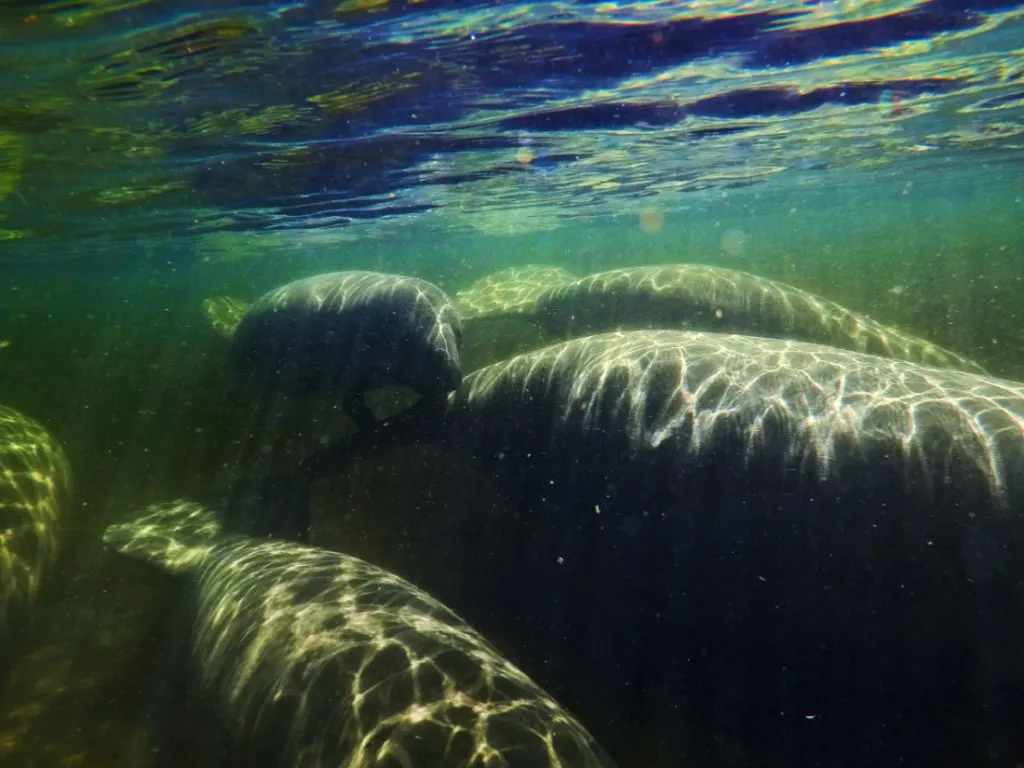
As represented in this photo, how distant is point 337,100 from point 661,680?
8.79 metres

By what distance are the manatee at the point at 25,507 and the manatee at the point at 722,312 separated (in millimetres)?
7059

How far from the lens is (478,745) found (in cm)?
239

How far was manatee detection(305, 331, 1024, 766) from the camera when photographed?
3498 mm

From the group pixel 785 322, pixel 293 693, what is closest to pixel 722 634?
pixel 293 693

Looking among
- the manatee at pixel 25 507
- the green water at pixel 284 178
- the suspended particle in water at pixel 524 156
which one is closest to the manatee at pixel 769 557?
the green water at pixel 284 178

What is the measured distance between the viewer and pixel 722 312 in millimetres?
8320

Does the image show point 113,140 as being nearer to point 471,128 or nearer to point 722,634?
point 471,128

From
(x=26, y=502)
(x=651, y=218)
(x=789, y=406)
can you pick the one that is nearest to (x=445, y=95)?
(x=789, y=406)

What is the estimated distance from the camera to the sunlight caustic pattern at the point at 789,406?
370cm

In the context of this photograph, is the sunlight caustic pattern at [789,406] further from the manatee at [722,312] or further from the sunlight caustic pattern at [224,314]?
the sunlight caustic pattern at [224,314]

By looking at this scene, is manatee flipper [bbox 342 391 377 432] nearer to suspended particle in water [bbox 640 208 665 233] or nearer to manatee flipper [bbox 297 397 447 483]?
manatee flipper [bbox 297 397 447 483]

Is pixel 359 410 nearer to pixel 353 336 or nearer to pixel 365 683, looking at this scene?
pixel 353 336

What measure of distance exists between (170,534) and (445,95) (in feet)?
23.9

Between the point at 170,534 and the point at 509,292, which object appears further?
the point at 509,292
